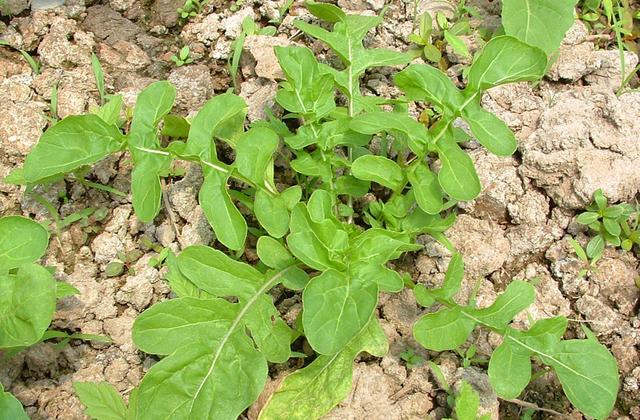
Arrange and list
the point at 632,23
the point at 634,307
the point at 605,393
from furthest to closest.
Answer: the point at 632,23
the point at 634,307
the point at 605,393

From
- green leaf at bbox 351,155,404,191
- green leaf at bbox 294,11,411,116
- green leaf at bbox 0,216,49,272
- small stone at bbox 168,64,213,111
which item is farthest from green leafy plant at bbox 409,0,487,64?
green leaf at bbox 0,216,49,272

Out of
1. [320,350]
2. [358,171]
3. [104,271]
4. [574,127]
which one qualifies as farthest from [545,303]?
[104,271]

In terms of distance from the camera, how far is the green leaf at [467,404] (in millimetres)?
2777

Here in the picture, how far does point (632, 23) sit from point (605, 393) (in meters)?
2.13

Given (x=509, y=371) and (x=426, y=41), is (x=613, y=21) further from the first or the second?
(x=509, y=371)

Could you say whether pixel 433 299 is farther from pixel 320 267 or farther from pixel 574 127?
pixel 574 127

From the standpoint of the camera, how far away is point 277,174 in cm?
350

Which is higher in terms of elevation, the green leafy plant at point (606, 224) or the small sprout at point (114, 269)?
the green leafy plant at point (606, 224)

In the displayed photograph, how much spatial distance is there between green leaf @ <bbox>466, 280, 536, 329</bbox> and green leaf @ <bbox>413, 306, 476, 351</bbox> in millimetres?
75

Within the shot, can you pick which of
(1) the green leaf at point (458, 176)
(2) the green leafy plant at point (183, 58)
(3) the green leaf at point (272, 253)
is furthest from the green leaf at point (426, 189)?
(2) the green leafy plant at point (183, 58)

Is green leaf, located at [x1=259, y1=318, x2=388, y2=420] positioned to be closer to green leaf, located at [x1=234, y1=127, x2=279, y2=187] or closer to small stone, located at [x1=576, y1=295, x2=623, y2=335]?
green leaf, located at [x1=234, y1=127, x2=279, y2=187]

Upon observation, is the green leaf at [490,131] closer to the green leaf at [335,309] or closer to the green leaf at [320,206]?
the green leaf at [320,206]

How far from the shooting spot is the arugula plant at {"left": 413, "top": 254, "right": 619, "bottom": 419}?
2664 millimetres

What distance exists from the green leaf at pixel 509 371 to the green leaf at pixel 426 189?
61 cm
